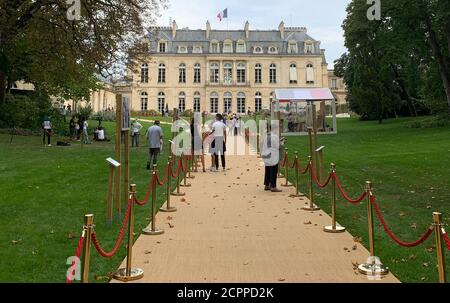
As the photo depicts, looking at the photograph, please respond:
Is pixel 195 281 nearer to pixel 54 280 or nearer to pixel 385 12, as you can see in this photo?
pixel 54 280

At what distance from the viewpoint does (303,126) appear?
1507 inches

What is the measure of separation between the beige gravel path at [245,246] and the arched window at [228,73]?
3031 inches

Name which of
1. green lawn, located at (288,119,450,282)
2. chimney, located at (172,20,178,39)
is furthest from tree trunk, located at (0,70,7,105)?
chimney, located at (172,20,178,39)

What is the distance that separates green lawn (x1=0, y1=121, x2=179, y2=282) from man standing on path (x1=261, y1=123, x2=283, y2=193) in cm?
289

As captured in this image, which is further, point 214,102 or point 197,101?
point 197,101

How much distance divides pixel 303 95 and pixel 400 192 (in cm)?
2354

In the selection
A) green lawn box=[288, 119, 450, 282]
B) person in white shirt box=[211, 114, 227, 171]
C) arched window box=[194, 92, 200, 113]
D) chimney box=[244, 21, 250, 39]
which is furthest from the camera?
arched window box=[194, 92, 200, 113]

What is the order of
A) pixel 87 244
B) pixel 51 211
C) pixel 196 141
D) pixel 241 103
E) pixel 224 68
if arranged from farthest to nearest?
pixel 241 103, pixel 224 68, pixel 196 141, pixel 51 211, pixel 87 244

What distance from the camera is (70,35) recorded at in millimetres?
26344

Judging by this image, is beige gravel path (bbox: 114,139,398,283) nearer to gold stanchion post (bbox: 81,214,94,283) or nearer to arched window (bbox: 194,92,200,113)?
gold stanchion post (bbox: 81,214,94,283)

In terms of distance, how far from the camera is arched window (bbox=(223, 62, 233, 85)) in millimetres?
88125

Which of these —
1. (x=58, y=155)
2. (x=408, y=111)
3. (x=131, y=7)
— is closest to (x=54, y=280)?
(x=58, y=155)

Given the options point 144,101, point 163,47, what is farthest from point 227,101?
point 144,101

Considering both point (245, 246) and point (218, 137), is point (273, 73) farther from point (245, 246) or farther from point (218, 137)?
point (245, 246)
